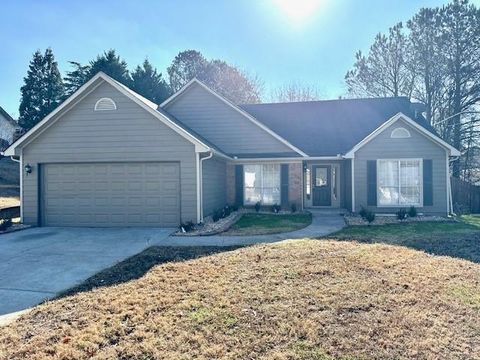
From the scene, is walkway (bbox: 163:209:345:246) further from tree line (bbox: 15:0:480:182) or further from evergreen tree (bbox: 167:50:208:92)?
evergreen tree (bbox: 167:50:208:92)

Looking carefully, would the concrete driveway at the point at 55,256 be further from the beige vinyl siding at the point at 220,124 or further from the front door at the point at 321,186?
the front door at the point at 321,186

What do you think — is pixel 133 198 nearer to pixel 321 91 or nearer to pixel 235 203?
pixel 235 203

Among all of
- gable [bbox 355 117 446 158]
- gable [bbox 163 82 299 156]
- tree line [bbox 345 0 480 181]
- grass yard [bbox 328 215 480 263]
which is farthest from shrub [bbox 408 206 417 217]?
tree line [bbox 345 0 480 181]

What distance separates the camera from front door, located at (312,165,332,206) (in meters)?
17.2

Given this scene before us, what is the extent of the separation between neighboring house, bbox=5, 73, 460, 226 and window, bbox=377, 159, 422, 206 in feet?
0.13

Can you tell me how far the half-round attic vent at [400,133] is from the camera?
45.1 feet

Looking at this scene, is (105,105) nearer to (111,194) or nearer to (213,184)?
(111,194)

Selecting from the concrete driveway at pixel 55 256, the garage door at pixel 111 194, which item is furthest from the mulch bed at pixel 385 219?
the concrete driveway at pixel 55 256

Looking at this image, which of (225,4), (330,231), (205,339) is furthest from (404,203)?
(205,339)

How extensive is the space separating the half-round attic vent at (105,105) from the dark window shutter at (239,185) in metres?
6.27

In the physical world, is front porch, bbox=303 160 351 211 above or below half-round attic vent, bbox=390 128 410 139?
below

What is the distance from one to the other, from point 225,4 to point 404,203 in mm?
10689

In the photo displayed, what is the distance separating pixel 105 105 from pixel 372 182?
10.9 m

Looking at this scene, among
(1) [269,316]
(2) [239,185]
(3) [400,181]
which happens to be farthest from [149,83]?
(1) [269,316]
